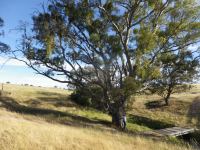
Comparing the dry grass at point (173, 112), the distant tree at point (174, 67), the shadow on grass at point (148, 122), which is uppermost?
the distant tree at point (174, 67)

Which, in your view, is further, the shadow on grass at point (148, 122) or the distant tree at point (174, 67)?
the shadow on grass at point (148, 122)

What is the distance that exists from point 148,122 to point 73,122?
21.3 meters

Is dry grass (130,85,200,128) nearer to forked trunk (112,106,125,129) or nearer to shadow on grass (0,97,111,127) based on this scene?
forked trunk (112,106,125,129)

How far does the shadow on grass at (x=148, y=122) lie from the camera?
4206cm

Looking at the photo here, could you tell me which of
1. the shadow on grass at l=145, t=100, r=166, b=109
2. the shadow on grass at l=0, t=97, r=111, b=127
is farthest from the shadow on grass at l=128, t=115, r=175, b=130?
the shadow on grass at l=0, t=97, r=111, b=127

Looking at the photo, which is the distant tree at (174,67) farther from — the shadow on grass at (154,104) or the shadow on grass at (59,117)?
the shadow on grass at (154,104)

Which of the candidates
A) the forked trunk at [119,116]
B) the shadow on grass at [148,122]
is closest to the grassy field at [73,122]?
the shadow on grass at [148,122]

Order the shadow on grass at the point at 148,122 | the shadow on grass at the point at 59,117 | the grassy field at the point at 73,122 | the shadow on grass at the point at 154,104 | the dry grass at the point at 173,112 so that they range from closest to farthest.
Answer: the grassy field at the point at 73,122
the shadow on grass at the point at 59,117
the shadow on grass at the point at 148,122
the dry grass at the point at 173,112
the shadow on grass at the point at 154,104

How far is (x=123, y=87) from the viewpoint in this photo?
2472 cm

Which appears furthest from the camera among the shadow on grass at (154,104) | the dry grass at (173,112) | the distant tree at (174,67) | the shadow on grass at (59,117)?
the shadow on grass at (154,104)

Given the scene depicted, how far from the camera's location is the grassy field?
10531mm

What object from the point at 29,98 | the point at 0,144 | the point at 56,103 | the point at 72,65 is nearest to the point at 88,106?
the point at 56,103

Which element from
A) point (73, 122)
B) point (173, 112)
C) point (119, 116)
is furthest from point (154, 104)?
point (73, 122)

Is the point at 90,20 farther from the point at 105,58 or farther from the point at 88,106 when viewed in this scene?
the point at 88,106
